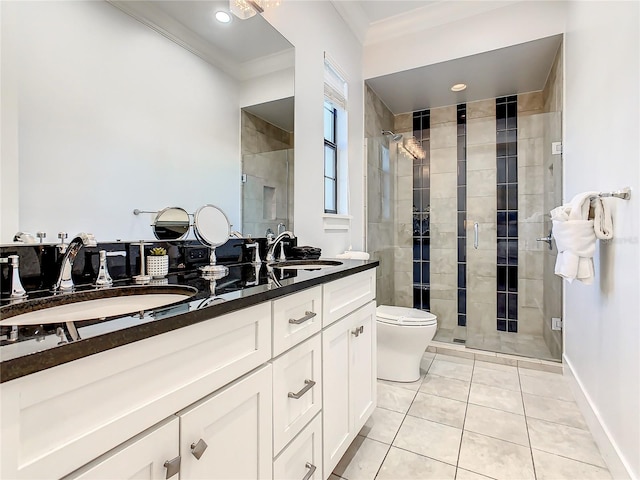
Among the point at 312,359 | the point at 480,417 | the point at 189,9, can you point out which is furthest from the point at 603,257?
the point at 189,9

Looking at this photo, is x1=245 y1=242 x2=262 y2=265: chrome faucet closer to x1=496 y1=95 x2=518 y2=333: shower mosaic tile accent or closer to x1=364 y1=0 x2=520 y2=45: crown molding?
x1=364 y1=0 x2=520 y2=45: crown molding

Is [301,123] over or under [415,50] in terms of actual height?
under

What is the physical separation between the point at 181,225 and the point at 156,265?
22 cm

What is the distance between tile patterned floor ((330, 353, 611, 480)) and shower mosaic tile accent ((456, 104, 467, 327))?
1.07 m

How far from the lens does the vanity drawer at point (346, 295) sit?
1.20 meters

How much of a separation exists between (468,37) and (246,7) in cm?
182

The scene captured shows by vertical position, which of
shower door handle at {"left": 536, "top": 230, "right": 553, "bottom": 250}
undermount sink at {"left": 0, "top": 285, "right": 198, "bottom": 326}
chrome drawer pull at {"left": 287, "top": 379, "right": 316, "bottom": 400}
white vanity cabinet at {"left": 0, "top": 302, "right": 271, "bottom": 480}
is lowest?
chrome drawer pull at {"left": 287, "top": 379, "right": 316, "bottom": 400}

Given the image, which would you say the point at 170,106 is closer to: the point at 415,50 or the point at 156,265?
the point at 156,265

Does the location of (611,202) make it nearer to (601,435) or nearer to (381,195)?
(601,435)

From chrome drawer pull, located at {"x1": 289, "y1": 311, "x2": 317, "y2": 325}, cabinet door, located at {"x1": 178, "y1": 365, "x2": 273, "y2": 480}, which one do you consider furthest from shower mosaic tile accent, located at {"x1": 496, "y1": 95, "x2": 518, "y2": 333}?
cabinet door, located at {"x1": 178, "y1": 365, "x2": 273, "y2": 480}

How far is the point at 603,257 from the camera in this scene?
1.54 metres

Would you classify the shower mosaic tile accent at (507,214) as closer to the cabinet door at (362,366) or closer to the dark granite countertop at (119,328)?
the cabinet door at (362,366)

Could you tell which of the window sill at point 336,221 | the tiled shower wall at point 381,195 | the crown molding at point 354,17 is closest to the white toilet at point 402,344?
the window sill at point 336,221

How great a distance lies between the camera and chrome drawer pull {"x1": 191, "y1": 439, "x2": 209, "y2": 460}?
0.66 m
